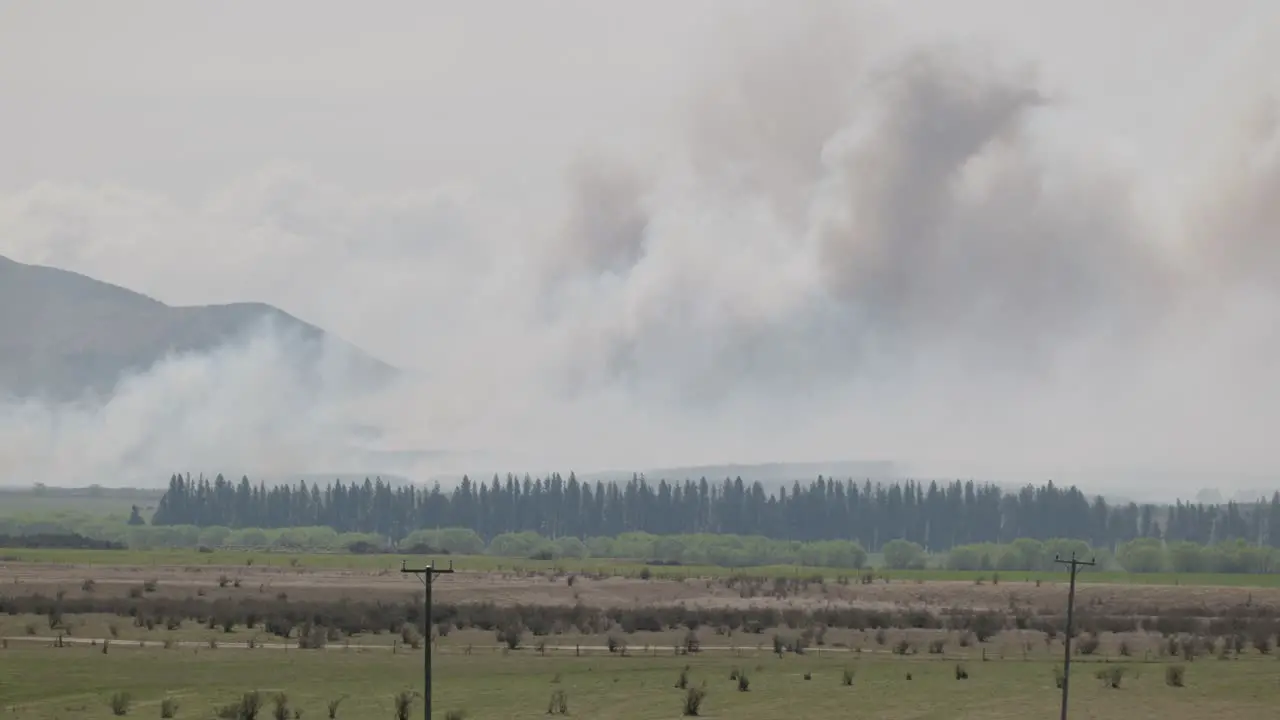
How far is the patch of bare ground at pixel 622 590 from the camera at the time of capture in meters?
140

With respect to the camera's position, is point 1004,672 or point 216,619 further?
point 216,619

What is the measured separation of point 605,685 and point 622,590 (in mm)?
78027

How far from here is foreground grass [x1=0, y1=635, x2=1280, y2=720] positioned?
69062 millimetres

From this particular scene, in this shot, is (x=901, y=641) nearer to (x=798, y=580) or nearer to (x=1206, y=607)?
(x=1206, y=607)

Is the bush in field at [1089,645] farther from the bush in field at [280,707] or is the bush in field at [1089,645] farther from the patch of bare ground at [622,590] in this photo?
the bush in field at [280,707]

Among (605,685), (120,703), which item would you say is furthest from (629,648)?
(120,703)

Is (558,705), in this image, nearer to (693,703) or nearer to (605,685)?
(693,703)

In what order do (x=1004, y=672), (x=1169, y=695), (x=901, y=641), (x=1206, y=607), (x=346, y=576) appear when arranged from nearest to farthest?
Answer: 1. (x=1169, y=695)
2. (x=1004, y=672)
3. (x=901, y=641)
4. (x=1206, y=607)
5. (x=346, y=576)

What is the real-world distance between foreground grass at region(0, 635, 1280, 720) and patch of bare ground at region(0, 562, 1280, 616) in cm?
4706

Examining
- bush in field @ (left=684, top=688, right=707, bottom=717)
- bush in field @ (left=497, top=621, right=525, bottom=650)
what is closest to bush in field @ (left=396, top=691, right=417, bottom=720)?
bush in field @ (left=684, top=688, right=707, bottom=717)

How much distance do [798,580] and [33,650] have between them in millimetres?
108764

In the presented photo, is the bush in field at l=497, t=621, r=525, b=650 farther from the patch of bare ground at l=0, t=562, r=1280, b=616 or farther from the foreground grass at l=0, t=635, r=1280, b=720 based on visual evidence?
the patch of bare ground at l=0, t=562, r=1280, b=616

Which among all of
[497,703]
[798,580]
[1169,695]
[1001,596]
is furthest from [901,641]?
[798,580]

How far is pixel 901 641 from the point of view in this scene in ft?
342
